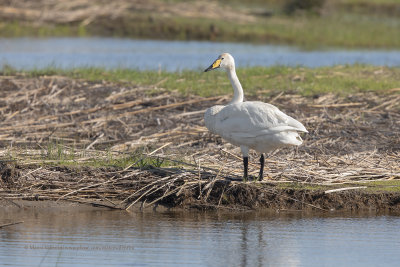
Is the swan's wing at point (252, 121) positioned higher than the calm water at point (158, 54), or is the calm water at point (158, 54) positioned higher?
the calm water at point (158, 54)

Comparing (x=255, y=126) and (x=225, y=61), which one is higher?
(x=225, y=61)

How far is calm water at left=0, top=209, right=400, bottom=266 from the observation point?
6.81 m

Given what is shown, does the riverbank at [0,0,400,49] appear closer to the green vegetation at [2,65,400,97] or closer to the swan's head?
the green vegetation at [2,65,400,97]

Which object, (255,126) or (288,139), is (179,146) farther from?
(288,139)

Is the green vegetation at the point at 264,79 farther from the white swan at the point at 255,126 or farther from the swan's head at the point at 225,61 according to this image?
the white swan at the point at 255,126

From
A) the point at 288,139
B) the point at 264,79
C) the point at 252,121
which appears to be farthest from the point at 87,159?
the point at 264,79

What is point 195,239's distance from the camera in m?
7.49

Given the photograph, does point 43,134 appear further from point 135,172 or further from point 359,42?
point 359,42

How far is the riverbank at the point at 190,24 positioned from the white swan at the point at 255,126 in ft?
60.5

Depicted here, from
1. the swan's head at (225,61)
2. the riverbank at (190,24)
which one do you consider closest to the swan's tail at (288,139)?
the swan's head at (225,61)

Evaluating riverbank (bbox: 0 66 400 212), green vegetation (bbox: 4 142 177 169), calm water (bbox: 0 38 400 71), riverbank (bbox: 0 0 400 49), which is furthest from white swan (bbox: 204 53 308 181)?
riverbank (bbox: 0 0 400 49)

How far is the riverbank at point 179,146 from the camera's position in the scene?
875cm

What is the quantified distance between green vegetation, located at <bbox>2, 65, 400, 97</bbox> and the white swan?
4.81m

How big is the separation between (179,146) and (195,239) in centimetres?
338
